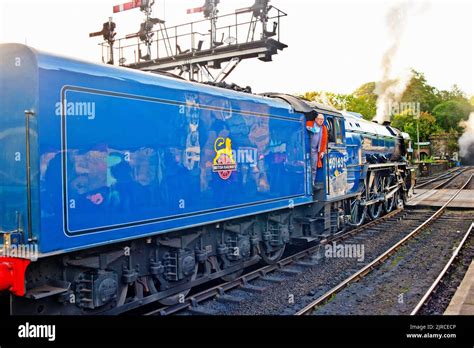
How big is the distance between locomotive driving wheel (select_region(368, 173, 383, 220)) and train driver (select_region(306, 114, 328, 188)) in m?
5.08

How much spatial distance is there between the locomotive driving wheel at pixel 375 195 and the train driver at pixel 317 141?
16.7 ft

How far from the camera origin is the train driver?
10.3 meters

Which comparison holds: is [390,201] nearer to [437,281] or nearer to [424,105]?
[437,281]

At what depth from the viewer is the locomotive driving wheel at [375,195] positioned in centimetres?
1534

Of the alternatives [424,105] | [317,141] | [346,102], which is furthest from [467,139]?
[317,141]

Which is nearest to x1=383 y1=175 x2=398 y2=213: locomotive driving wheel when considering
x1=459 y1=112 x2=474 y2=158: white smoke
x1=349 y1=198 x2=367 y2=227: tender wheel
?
x1=349 y1=198 x2=367 y2=227: tender wheel

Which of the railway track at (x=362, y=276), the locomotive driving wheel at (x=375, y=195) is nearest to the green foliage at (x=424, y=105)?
the locomotive driving wheel at (x=375, y=195)

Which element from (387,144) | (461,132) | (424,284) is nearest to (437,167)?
(461,132)

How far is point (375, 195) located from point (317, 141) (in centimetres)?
590

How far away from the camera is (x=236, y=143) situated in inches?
300

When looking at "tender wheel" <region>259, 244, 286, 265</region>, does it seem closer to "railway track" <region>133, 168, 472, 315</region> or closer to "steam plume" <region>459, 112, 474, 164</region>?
"railway track" <region>133, 168, 472, 315</region>

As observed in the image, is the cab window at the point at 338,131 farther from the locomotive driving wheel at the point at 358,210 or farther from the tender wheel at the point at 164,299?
the tender wheel at the point at 164,299
